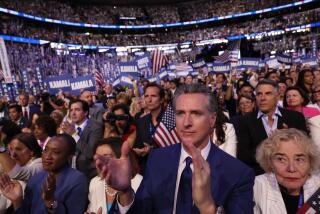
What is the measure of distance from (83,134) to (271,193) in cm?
313

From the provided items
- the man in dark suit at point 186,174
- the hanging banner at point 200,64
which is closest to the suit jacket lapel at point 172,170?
the man in dark suit at point 186,174

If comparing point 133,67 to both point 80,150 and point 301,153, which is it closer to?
point 80,150

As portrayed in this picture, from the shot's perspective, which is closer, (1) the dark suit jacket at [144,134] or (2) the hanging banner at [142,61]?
(1) the dark suit jacket at [144,134]

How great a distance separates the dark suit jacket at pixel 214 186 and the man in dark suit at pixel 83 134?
93.5 inches

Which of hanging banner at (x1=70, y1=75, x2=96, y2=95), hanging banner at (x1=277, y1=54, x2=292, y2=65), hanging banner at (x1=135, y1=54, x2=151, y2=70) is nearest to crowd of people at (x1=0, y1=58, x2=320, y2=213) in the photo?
hanging banner at (x1=70, y1=75, x2=96, y2=95)

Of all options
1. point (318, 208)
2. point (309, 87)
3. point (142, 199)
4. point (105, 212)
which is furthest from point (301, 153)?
point (309, 87)

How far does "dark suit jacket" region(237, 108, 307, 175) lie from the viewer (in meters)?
4.05

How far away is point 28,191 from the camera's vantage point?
10.3 ft

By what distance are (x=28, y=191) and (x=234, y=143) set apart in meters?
2.09

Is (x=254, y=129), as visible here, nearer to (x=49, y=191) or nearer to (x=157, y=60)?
(x=49, y=191)

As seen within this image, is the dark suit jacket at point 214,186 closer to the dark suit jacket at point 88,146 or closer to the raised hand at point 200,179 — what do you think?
the raised hand at point 200,179

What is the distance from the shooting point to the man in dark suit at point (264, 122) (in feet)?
13.4

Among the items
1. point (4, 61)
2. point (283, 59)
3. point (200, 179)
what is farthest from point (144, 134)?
point (283, 59)

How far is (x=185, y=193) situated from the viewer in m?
1.99
